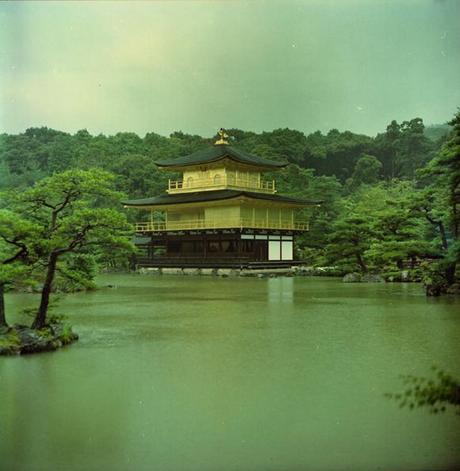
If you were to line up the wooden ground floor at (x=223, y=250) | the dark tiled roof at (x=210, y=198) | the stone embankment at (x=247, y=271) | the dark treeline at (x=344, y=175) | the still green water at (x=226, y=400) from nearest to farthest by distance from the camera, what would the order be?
1. the still green water at (x=226, y=400)
2. the dark treeline at (x=344, y=175)
3. the stone embankment at (x=247, y=271)
4. the wooden ground floor at (x=223, y=250)
5. the dark tiled roof at (x=210, y=198)

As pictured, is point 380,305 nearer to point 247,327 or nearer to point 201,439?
point 247,327

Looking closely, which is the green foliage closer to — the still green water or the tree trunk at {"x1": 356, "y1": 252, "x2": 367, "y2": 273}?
the tree trunk at {"x1": 356, "y1": 252, "x2": 367, "y2": 273}

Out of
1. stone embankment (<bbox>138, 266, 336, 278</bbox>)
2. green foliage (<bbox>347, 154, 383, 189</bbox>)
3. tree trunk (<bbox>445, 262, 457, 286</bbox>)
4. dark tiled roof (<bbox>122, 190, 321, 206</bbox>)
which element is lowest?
stone embankment (<bbox>138, 266, 336, 278</bbox>)

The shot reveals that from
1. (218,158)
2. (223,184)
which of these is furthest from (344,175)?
(218,158)

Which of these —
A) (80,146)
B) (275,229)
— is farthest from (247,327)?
(275,229)

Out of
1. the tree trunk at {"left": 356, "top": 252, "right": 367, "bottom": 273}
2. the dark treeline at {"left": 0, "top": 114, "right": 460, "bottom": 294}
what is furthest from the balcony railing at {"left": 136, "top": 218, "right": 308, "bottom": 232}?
the tree trunk at {"left": 356, "top": 252, "right": 367, "bottom": 273}

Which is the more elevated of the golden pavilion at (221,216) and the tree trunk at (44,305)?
the golden pavilion at (221,216)

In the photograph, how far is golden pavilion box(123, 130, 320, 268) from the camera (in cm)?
2272

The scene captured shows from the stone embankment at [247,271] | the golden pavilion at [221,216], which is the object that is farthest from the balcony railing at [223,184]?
the stone embankment at [247,271]

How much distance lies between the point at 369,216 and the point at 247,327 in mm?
10964

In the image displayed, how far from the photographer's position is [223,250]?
23.2m

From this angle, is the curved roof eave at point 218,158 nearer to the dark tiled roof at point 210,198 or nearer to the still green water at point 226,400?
the dark tiled roof at point 210,198

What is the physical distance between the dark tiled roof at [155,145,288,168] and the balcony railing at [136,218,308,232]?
2.43m

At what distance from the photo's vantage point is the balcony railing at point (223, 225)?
22688 mm
